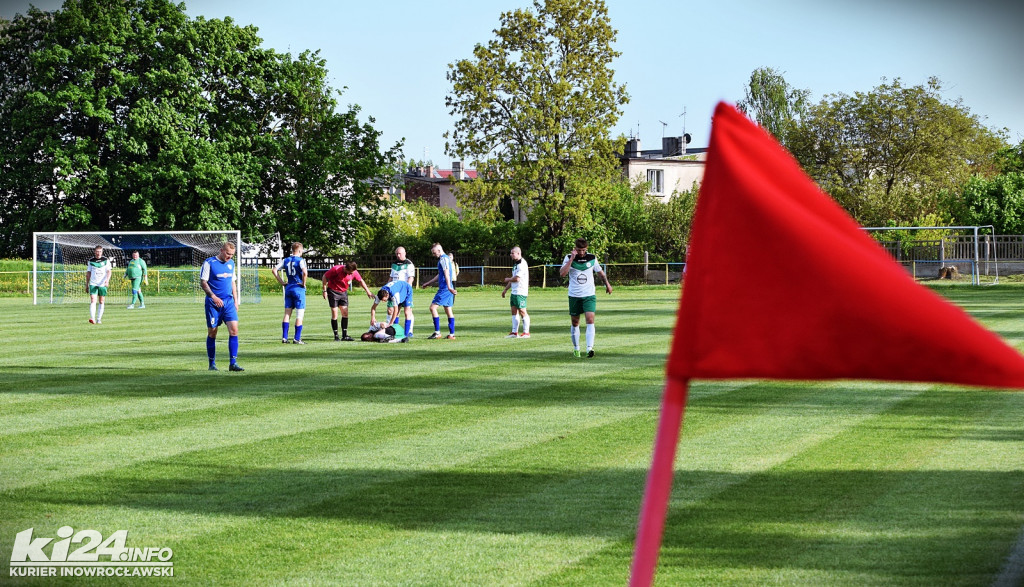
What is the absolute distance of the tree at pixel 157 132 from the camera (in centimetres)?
5278

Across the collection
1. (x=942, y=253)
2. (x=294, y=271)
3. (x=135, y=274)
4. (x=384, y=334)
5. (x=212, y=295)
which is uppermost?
(x=942, y=253)

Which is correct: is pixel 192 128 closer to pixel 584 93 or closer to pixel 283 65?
pixel 283 65

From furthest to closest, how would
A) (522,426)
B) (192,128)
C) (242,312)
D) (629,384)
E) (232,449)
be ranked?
(192,128), (242,312), (629,384), (522,426), (232,449)

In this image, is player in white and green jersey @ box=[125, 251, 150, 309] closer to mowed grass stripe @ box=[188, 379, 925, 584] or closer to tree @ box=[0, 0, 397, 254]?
tree @ box=[0, 0, 397, 254]

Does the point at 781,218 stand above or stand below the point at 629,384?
above

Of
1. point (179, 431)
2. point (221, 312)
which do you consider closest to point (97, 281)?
point (221, 312)

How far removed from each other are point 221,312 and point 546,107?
134ft

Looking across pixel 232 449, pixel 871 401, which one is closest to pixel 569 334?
pixel 871 401

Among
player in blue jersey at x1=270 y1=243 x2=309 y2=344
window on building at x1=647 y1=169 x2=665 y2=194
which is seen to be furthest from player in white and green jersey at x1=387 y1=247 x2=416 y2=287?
window on building at x1=647 y1=169 x2=665 y2=194

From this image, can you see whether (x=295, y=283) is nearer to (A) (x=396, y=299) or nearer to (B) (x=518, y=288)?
(A) (x=396, y=299)

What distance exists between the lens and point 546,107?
55.8 meters

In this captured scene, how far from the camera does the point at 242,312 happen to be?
3562 cm

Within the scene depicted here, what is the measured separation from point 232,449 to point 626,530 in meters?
4.36

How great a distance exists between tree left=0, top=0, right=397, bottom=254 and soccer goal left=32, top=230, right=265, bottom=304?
18.9 feet
